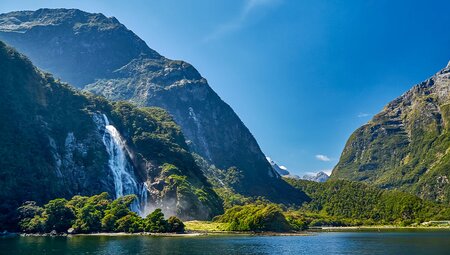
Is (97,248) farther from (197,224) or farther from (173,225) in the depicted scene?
(197,224)

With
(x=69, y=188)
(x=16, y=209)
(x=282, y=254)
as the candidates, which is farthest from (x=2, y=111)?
(x=282, y=254)

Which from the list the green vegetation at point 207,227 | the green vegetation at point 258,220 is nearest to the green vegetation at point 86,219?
the green vegetation at point 207,227

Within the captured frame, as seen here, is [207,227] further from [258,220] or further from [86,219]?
[86,219]

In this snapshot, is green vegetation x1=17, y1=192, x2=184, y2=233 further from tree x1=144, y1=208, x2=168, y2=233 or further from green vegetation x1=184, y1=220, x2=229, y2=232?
green vegetation x1=184, y1=220, x2=229, y2=232

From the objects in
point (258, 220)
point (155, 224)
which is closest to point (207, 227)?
point (258, 220)

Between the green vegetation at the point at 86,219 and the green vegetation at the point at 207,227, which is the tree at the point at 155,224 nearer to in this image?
the green vegetation at the point at 86,219

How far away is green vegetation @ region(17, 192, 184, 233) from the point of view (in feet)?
493

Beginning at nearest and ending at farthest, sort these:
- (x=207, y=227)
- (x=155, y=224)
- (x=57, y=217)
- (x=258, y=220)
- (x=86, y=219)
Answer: (x=57, y=217), (x=86, y=219), (x=155, y=224), (x=207, y=227), (x=258, y=220)

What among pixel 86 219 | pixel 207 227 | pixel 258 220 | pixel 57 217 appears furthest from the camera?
pixel 258 220

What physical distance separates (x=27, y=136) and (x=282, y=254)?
491ft

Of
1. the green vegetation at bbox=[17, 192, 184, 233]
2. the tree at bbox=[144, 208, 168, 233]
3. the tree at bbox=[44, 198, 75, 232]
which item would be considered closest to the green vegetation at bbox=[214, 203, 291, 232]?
the green vegetation at bbox=[17, 192, 184, 233]

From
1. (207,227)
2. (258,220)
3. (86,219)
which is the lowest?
(207,227)

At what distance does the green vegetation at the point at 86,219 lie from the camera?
493 feet

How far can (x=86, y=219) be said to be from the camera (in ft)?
501
